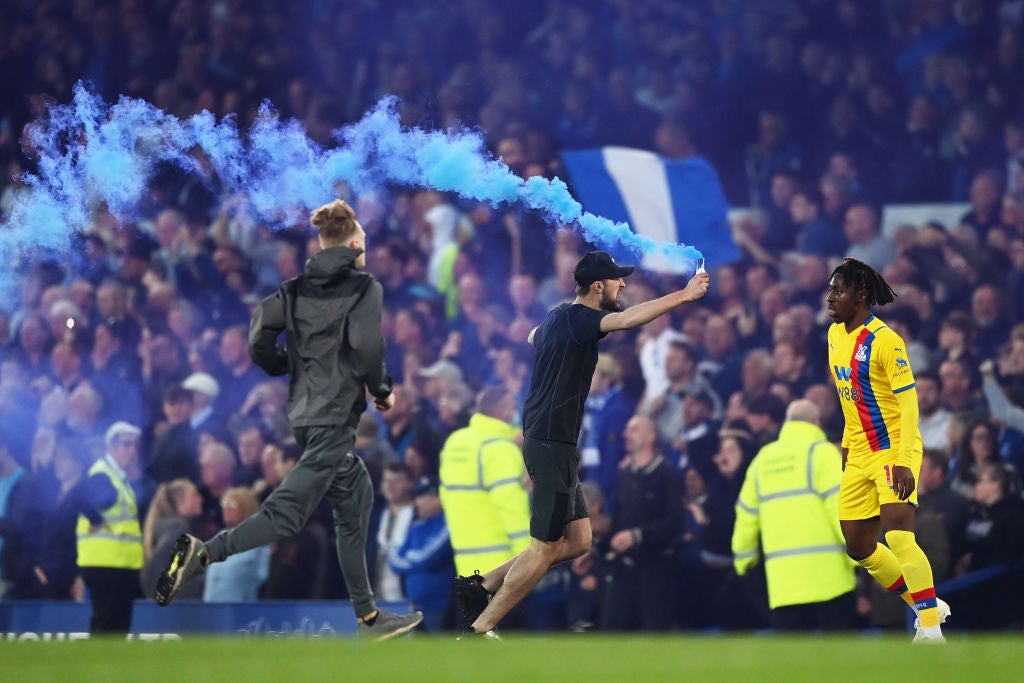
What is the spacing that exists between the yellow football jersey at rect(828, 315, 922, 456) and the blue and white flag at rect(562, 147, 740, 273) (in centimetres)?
544

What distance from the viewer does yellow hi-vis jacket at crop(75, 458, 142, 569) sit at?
1220 cm

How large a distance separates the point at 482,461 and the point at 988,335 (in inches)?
161

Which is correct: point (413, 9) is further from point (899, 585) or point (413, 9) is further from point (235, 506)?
point (899, 585)

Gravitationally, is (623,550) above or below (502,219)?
below

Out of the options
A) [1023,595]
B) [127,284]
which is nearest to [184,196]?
[127,284]

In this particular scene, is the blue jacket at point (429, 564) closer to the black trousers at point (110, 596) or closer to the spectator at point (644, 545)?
the spectator at point (644, 545)

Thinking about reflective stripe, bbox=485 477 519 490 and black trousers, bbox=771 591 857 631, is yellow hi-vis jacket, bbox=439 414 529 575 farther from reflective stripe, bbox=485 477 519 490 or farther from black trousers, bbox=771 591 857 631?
black trousers, bbox=771 591 857 631

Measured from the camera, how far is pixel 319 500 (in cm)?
735

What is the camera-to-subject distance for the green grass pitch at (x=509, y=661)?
17.0ft

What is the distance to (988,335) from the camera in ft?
39.8

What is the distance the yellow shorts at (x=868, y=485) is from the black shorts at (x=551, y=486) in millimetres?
1522

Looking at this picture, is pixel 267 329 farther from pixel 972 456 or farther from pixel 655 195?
pixel 655 195

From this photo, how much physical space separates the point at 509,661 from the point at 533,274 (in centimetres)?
797

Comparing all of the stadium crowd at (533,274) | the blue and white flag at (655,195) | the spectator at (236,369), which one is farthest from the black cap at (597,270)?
the spectator at (236,369)
